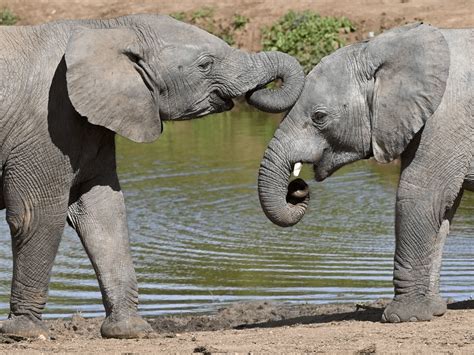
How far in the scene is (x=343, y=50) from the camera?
9961mm

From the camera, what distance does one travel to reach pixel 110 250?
9.61m

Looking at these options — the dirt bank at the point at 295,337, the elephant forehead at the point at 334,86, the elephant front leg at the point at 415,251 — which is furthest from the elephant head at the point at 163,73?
the dirt bank at the point at 295,337

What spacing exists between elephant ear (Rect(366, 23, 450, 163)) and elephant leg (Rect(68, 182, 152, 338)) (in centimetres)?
158

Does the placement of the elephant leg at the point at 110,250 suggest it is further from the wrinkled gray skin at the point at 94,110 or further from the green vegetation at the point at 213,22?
the green vegetation at the point at 213,22

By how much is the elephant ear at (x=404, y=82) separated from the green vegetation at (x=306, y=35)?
13270 mm

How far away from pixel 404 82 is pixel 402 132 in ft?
1.01

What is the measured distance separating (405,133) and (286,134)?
2.40 feet

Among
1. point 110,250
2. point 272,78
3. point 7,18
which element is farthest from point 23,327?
point 7,18

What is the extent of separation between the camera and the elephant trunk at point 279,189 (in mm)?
9781

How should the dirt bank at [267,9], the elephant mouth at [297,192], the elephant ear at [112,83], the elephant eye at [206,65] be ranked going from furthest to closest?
the dirt bank at [267,9] → the elephant mouth at [297,192] → the elephant eye at [206,65] → the elephant ear at [112,83]

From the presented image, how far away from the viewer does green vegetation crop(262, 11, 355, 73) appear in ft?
78.0

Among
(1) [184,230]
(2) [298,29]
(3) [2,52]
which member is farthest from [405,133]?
(2) [298,29]

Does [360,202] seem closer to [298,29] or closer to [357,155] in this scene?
[357,155]

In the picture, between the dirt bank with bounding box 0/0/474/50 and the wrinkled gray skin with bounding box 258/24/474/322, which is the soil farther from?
the dirt bank with bounding box 0/0/474/50
